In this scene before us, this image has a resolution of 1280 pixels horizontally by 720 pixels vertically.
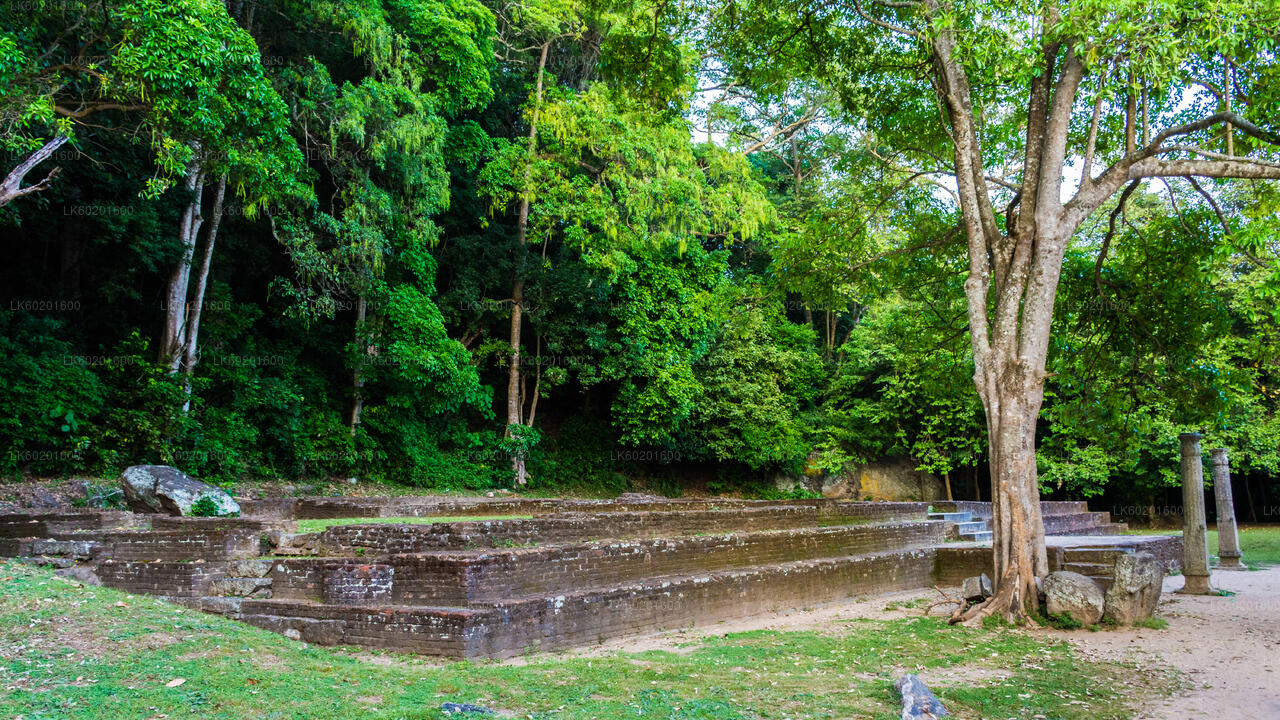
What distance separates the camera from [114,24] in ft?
29.0

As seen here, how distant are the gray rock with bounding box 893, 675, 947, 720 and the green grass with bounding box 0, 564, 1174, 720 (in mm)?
103

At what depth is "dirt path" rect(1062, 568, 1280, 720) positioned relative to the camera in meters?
5.31

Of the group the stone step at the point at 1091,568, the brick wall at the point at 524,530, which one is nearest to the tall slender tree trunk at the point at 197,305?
the brick wall at the point at 524,530

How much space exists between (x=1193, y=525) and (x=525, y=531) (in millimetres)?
9341

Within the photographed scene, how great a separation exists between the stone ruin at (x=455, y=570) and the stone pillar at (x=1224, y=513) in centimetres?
350

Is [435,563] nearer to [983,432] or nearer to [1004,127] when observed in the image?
[1004,127]

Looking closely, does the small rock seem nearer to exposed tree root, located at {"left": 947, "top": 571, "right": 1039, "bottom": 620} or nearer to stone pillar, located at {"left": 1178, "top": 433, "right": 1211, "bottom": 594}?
exposed tree root, located at {"left": 947, "top": 571, "right": 1039, "bottom": 620}

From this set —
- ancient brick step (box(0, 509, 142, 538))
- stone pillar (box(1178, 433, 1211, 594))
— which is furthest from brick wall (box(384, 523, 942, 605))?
stone pillar (box(1178, 433, 1211, 594))

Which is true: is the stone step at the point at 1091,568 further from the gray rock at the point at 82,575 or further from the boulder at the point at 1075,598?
the gray rock at the point at 82,575

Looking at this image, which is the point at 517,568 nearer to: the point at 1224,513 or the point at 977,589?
the point at 977,589

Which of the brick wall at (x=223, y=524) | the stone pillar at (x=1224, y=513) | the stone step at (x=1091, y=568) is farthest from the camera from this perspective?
the stone pillar at (x=1224, y=513)

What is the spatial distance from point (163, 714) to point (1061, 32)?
849 cm

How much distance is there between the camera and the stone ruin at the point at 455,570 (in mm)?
6363

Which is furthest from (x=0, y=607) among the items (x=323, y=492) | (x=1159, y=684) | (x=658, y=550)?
(x=323, y=492)
